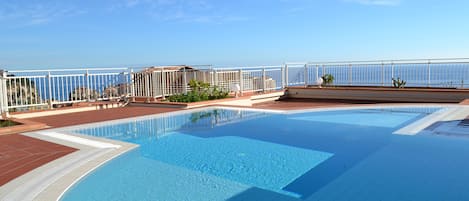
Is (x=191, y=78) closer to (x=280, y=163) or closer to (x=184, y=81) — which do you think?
(x=184, y=81)

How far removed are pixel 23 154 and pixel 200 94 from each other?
22.2 feet

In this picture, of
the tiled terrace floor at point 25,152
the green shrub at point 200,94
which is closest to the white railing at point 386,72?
the green shrub at point 200,94

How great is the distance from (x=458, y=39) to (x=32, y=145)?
17.3 metres

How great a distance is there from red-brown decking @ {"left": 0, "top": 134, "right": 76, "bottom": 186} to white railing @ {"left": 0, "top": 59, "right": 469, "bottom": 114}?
10.8 feet

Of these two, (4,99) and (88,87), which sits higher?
(88,87)

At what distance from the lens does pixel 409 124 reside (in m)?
7.49

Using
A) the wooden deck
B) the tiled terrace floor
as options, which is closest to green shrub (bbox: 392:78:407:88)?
the wooden deck

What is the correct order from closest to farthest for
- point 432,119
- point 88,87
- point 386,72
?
point 432,119, point 88,87, point 386,72

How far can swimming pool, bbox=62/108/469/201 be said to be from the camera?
13.6 ft

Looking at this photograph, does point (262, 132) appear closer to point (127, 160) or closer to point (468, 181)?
point (127, 160)

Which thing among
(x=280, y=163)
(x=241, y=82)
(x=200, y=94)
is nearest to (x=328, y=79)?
(x=241, y=82)

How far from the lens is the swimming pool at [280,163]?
163 inches

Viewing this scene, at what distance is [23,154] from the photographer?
548 cm

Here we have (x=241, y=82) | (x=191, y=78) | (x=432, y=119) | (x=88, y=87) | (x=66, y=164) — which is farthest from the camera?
(x=241, y=82)
